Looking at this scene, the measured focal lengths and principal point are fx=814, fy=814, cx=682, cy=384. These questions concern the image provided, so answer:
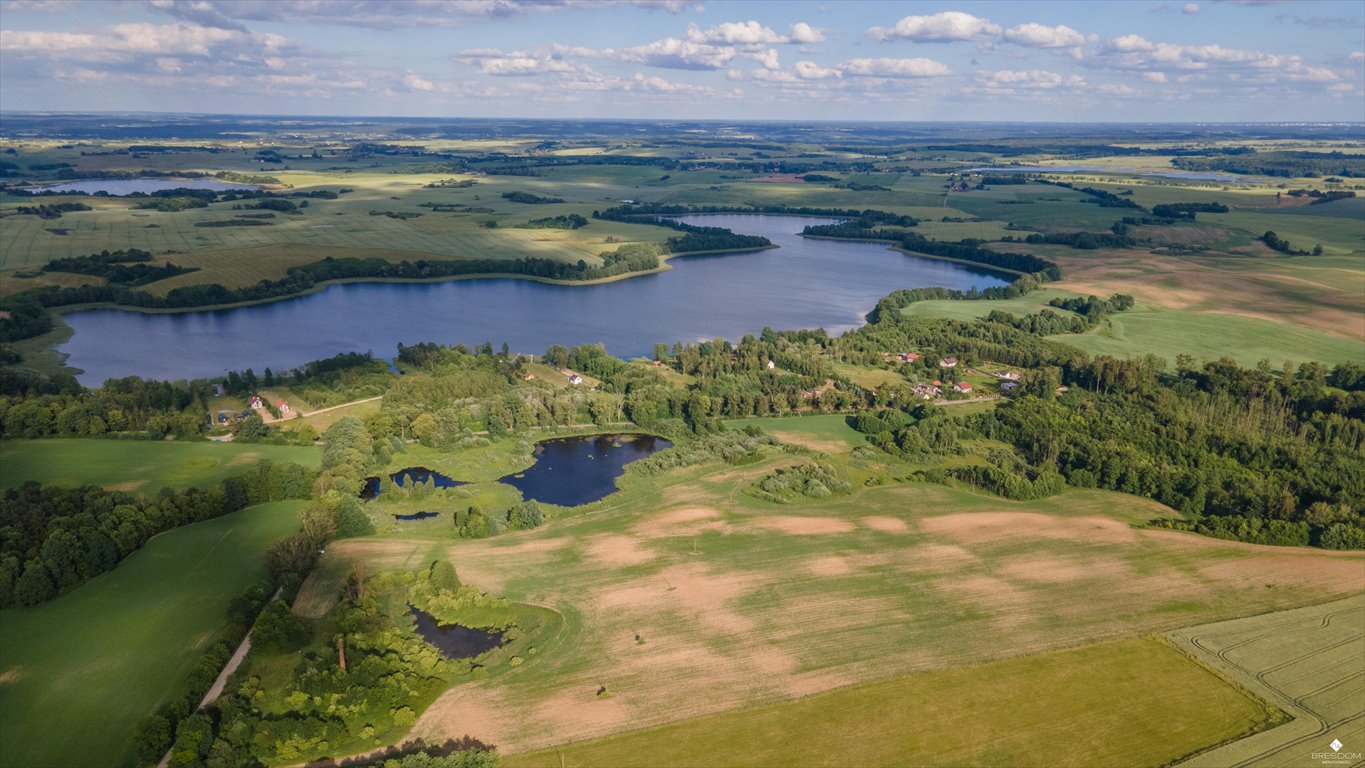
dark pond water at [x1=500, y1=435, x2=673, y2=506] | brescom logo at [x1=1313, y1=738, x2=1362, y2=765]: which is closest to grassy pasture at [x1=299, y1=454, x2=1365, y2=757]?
dark pond water at [x1=500, y1=435, x2=673, y2=506]

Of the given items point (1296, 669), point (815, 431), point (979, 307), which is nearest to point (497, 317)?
point (815, 431)

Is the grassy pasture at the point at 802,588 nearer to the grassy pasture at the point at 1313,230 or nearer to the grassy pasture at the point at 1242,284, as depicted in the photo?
the grassy pasture at the point at 1242,284

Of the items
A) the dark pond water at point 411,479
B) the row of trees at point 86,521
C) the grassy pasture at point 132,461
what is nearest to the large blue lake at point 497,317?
the grassy pasture at point 132,461

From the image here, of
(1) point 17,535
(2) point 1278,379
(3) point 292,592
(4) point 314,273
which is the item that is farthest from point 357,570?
(4) point 314,273

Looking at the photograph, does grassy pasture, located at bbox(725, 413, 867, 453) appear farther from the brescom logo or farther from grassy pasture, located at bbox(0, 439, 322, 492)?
the brescom logo

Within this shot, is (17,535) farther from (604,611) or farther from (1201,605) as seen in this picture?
(1201,605)

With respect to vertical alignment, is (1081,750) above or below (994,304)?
below
